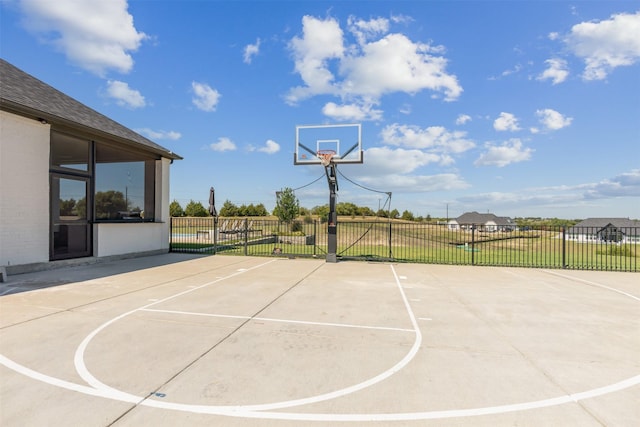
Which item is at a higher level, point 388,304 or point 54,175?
point 54,175

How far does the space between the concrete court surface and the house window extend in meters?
4.21

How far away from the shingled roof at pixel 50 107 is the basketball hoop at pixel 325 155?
6.33 m

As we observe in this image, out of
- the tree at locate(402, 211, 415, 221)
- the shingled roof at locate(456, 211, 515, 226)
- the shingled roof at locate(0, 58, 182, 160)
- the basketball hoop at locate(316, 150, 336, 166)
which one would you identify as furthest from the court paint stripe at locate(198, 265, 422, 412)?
the shingled roof at locate(456, 211, 515, 226)

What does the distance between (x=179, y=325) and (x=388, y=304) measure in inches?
139

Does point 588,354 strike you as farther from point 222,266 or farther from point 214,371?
point 222,266

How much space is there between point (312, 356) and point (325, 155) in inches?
370

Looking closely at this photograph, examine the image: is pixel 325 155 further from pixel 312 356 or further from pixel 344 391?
pixel 344 391

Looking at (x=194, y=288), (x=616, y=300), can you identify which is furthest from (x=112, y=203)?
(x=616, y=300)

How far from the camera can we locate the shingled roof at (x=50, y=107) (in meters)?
7.32

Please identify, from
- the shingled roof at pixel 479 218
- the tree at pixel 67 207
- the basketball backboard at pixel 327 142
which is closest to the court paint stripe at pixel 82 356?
the tree at pixel 67 207

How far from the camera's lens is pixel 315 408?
2.39 m

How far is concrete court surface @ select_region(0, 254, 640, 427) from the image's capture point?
2.35 m

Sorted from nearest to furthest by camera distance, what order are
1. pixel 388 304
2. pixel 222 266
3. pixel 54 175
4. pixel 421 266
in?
pixel 388 304, pixel 54 175, pixel 222 266, pixel 421 266

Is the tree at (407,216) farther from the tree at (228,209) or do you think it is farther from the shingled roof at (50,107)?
the shingled roof at (50,107)
